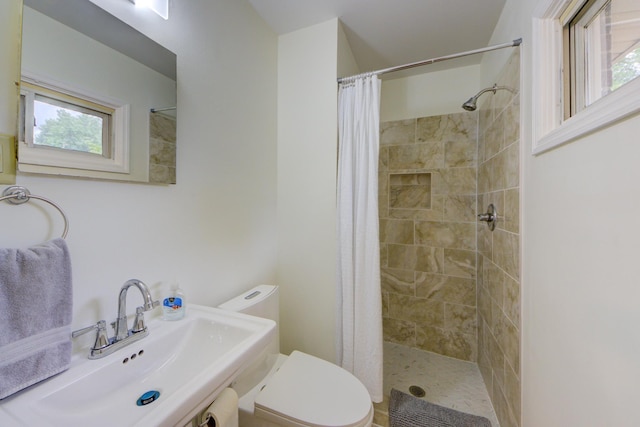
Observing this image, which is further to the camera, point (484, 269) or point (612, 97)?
point (484, 269)

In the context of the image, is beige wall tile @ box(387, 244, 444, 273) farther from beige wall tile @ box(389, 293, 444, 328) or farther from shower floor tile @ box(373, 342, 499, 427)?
shower floor tile @ box(373, 342, 499, 427)

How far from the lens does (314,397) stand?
1.08 metres

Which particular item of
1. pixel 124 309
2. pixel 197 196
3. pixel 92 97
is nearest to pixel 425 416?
pixel 124 309

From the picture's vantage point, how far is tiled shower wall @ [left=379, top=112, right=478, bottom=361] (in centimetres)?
209

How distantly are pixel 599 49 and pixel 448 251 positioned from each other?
164 centimetres

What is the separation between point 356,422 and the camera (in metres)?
0.97

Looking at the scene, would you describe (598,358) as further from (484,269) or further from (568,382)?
(484,269)

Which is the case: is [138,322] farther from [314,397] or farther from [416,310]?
[416,310]

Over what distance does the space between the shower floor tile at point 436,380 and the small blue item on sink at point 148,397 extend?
134 centimetres

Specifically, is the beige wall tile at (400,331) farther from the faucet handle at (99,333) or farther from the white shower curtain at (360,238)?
the faucet handle at (99,333)

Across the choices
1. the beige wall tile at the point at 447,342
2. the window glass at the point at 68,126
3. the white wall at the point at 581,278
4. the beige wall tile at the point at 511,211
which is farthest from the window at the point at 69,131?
the beige wall tile at the point at 447,342

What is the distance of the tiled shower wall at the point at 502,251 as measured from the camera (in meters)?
1.25

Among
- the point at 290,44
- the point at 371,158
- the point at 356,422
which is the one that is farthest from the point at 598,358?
the point at 290,44

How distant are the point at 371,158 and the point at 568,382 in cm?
126
